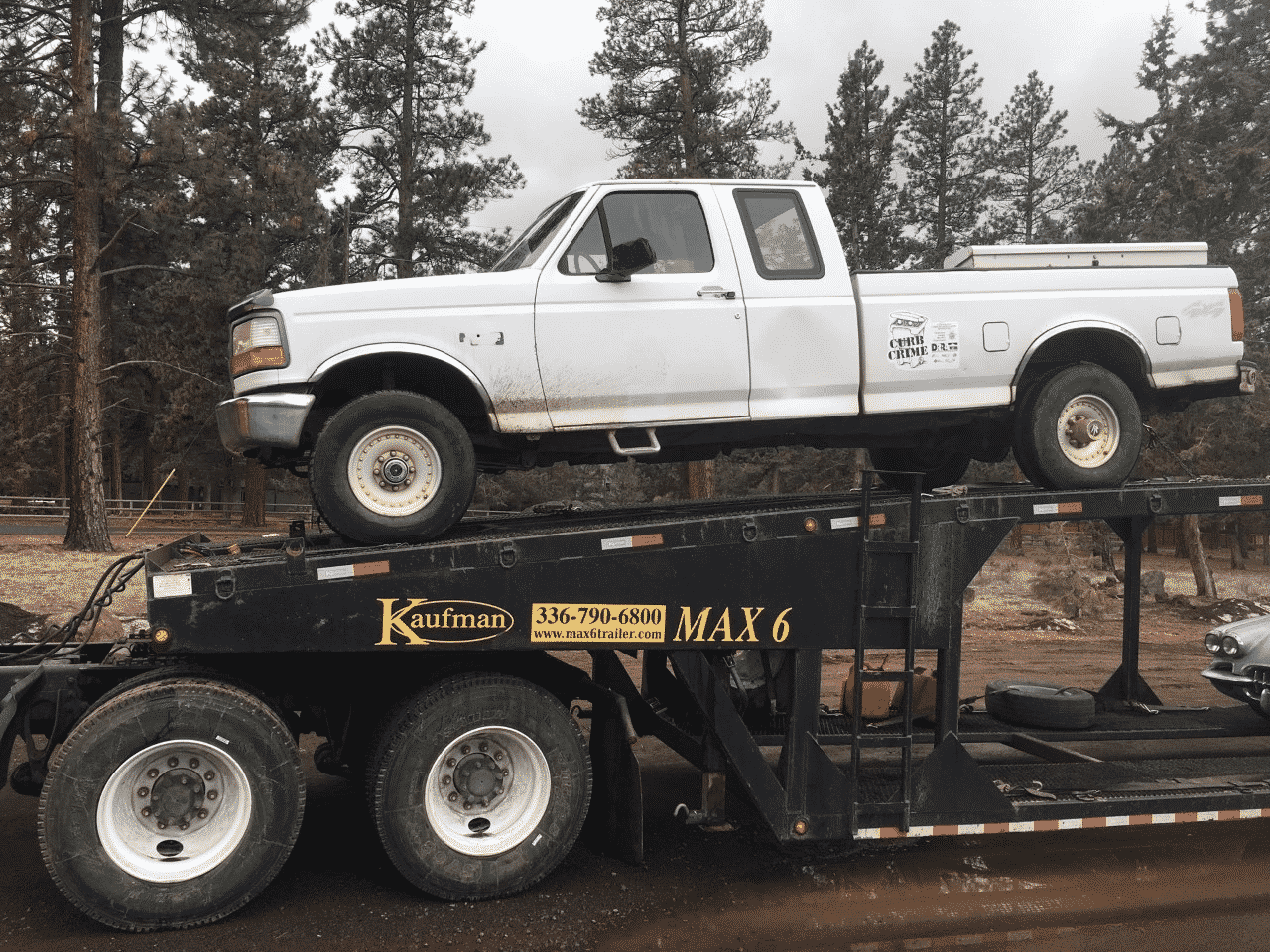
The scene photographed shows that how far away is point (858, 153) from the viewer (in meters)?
26.3

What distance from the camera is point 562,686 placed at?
5055 millimetres

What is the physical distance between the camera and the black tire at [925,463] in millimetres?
7090

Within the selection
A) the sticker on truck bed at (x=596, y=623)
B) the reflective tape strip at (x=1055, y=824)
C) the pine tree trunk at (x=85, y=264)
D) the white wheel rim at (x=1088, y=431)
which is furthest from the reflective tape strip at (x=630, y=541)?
the pine tree trunk at (x=85, y=264)

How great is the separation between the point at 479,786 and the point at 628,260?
2687 millimetres

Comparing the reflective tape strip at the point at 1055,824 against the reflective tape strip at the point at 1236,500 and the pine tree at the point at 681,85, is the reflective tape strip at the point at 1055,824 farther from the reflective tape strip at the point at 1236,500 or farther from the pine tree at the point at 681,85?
the pine tree at the point at 681,85

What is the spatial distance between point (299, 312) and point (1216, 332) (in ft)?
17.4

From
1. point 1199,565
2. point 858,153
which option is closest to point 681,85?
point 858,153

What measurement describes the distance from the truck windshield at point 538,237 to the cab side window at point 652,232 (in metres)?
0.19

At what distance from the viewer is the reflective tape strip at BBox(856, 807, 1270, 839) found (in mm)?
4938

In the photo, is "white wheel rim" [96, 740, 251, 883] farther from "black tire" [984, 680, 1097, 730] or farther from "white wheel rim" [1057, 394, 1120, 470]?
"white wheel rim" [1057, 394, 1120, 470]

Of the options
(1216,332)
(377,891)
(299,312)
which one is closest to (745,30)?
(1216,332)

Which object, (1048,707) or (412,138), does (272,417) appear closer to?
(1048,707)

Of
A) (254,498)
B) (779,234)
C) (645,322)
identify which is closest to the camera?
(645,322)

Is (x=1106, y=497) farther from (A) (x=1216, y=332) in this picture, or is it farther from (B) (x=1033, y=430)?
(A) (x=1216, y=332)
